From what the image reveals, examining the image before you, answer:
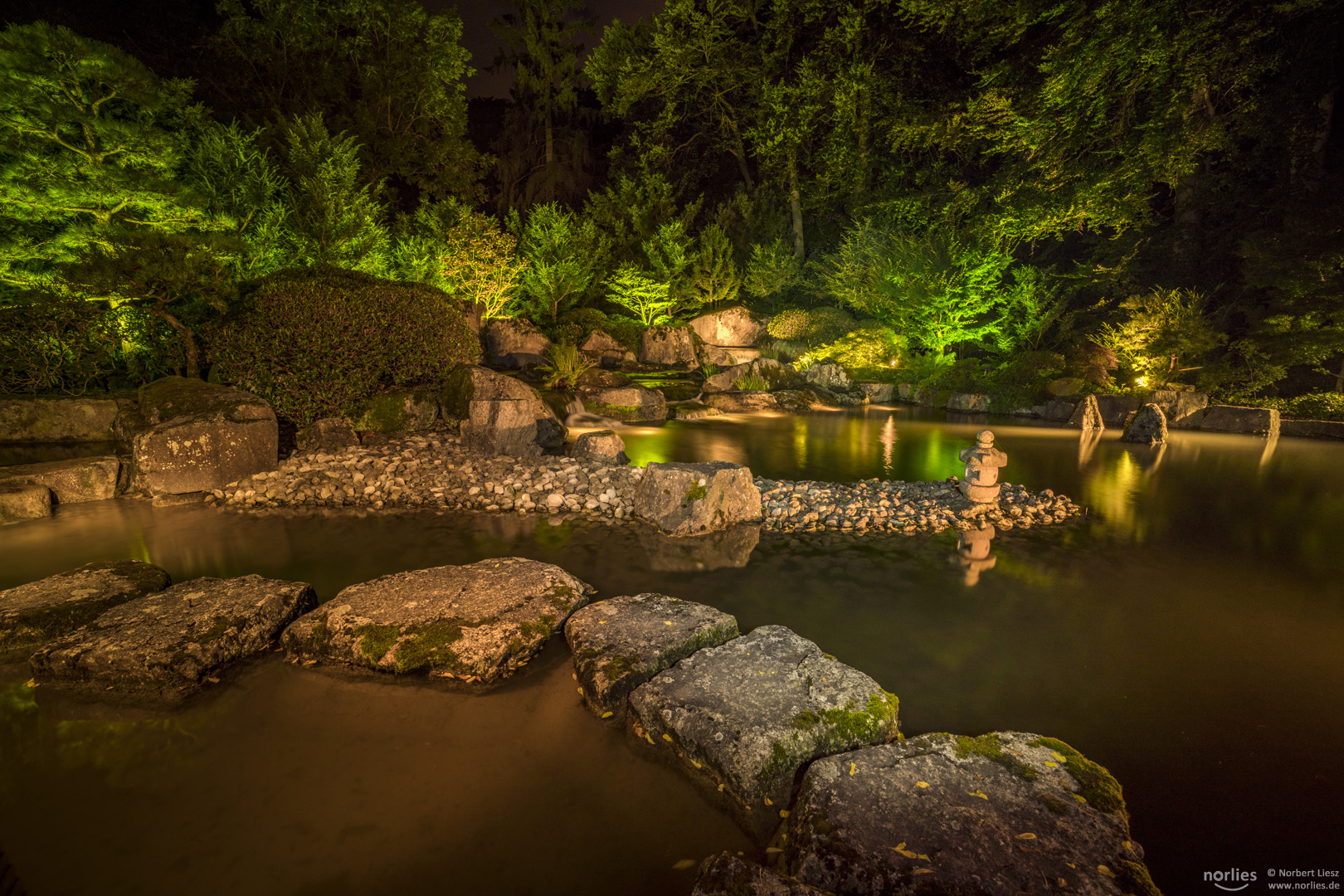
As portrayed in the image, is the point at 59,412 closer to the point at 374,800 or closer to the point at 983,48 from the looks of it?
the point at 374,800

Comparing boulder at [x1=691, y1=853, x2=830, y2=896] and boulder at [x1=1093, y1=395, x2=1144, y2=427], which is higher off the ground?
boulder at [x1=1093, y1=395, x2=1144, y2=427]

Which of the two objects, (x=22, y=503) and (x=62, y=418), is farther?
(x=62, y=418)

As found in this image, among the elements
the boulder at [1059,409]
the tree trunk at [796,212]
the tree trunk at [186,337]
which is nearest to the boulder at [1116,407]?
the boulder at [1059,409]

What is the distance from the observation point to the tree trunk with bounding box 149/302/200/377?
7.65 meters

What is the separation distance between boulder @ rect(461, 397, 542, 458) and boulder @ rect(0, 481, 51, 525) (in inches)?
190

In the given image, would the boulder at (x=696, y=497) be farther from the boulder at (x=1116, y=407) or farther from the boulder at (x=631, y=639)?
the boulder at (x=1116, y=407)

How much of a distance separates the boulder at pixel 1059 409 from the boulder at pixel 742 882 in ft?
63.6

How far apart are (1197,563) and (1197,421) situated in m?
14.9

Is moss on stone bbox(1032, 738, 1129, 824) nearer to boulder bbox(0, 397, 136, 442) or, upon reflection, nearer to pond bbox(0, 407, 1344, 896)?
pond bbox(0, 407, 1344, 896)

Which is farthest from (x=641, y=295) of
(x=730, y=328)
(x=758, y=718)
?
(x=758, y=718)

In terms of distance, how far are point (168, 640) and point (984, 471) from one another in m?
7.83

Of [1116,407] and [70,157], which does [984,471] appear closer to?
[70,157]

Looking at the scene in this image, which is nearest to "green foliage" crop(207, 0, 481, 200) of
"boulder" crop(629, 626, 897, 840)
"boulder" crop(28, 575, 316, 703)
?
"boulder" crop(28, 575, 316, 703)

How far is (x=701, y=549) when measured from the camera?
5.53 metres
